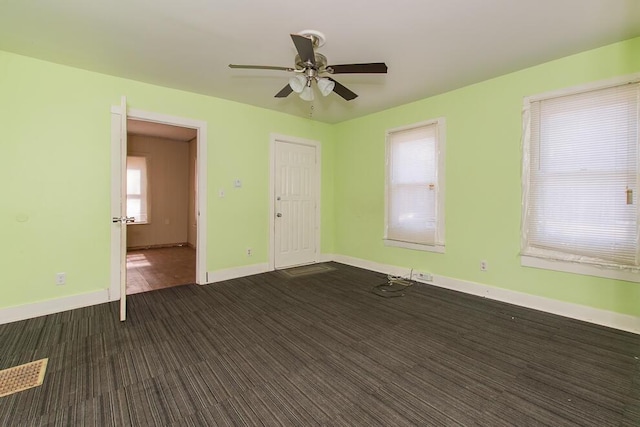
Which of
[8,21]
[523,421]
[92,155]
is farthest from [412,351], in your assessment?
[8,21]

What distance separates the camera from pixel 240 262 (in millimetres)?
4379

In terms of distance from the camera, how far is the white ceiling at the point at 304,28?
6.98ft

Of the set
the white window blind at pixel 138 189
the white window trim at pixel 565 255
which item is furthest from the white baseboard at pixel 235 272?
the white window blind at pixel 138 189

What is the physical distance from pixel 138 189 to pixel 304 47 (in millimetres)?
6334

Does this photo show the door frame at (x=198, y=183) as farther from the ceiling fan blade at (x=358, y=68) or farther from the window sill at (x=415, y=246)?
the window sill at (x=415, y=246)

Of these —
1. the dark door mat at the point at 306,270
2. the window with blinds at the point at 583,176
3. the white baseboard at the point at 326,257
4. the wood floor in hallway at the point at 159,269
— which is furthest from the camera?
the white baseboard at the point at 326,257

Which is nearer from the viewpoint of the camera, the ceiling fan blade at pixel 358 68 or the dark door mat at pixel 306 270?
the ceiling fan blade at pixel 358 68

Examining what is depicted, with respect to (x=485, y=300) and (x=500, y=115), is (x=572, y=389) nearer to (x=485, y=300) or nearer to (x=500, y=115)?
(x=485, y=300)

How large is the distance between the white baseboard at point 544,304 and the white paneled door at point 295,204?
1.67 metres

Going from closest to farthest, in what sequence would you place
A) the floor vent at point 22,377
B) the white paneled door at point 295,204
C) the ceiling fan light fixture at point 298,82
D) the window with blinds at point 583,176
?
the floor vent at point 22,377
the ceiling fan light fixture at point 298,82
the window with blinds at point 583,176
the white paneled door at point 295,204

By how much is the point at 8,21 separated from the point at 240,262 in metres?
3.34

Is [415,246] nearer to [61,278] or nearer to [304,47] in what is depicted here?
[304,47]

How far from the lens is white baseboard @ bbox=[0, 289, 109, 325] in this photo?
281cm

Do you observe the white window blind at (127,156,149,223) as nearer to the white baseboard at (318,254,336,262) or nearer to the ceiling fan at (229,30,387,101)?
the white baseboard at (318,254,336,262)
